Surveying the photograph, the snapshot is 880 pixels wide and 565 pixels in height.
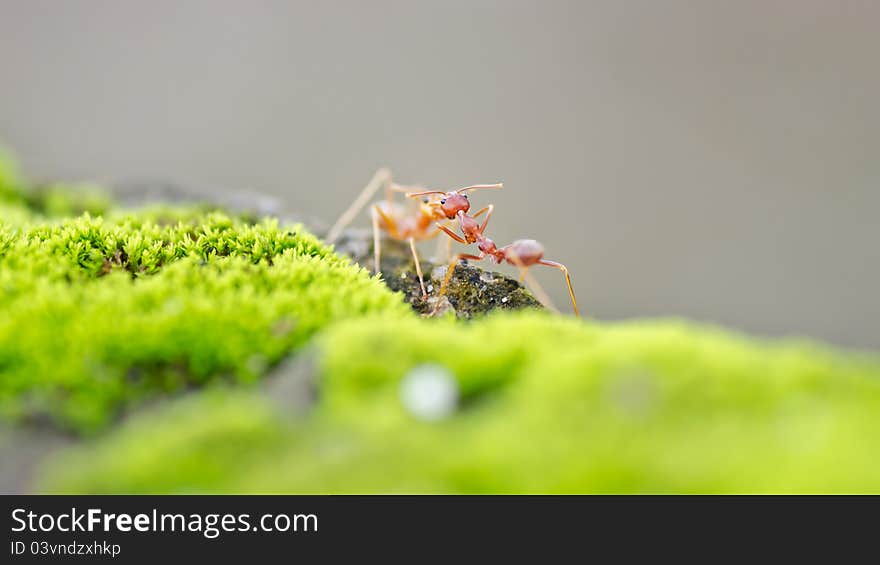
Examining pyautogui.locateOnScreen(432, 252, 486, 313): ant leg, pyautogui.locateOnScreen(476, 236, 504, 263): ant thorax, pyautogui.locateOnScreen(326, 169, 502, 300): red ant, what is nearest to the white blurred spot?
pyautogui.locateOnScreen(432, 252, 486, 313): ant leg

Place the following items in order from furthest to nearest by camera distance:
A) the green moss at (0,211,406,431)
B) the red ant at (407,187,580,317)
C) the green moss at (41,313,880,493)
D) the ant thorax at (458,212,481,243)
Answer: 1. the ant thorax at (458,212,481,243)
2. the red ant at (407,187,580,317)
3. the green moss at (0,211,406,431)
4. the green moss at (41,313,880,493)

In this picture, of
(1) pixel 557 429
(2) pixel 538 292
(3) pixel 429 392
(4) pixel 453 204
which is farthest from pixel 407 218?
(1) pixel 557 429

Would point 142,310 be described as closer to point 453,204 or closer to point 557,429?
point 557,429

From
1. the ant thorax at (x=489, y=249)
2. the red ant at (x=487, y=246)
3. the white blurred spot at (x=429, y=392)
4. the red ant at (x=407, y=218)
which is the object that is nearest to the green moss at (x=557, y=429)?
the white blurred spot at (x=429, y=392)

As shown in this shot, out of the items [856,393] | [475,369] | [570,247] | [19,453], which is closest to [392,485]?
[475,369]

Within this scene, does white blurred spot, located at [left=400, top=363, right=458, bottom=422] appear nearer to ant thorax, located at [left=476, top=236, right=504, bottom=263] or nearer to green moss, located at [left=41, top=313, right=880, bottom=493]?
green moss, located at [left=41, top=313, right=880, bottom=493]
